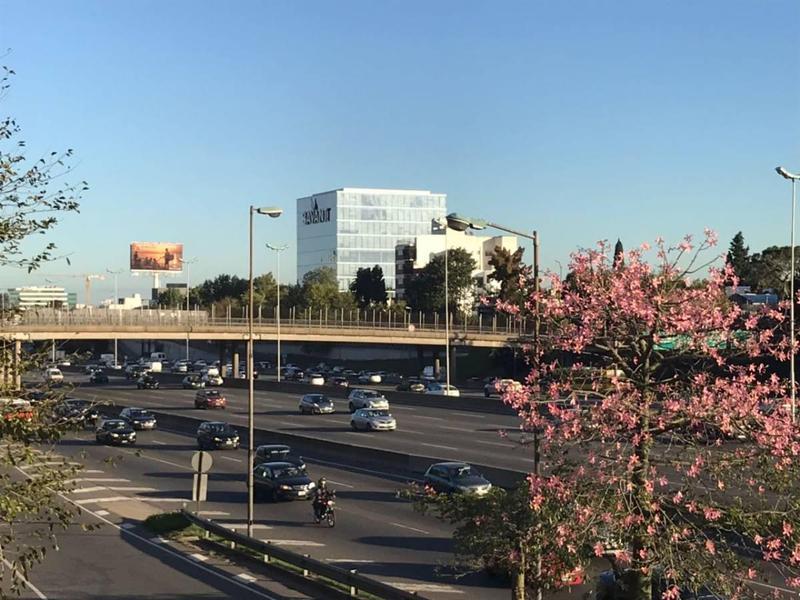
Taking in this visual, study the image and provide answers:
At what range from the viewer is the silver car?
53.5 m

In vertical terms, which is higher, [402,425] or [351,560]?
[351,560]

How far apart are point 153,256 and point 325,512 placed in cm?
15767

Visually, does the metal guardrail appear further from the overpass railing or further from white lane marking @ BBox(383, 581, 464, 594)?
the overpass railing

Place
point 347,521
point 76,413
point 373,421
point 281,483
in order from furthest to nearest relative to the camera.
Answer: point 373,421 → point 281,483 → point 347,521 → point 76,413

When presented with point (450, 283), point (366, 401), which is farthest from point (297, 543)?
point (450, 283)

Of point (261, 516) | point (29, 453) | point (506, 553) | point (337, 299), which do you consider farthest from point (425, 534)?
point (337, 299)

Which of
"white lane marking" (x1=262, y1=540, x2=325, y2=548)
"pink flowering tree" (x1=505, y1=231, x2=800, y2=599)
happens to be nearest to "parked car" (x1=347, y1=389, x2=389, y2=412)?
"white lane marking" (x1=262, y1=540, x2=325, y2=548)

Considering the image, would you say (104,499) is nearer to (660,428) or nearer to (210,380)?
(660,428)

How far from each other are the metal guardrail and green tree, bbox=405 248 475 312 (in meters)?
97.7

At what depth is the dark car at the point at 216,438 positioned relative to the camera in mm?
48906

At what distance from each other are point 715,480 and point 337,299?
127 metres

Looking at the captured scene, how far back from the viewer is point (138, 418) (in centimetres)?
5803

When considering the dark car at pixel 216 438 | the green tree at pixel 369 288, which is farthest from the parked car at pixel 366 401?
the green tree at pixel 369 288

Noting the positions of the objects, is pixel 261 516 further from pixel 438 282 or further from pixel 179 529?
pixel 438 282
